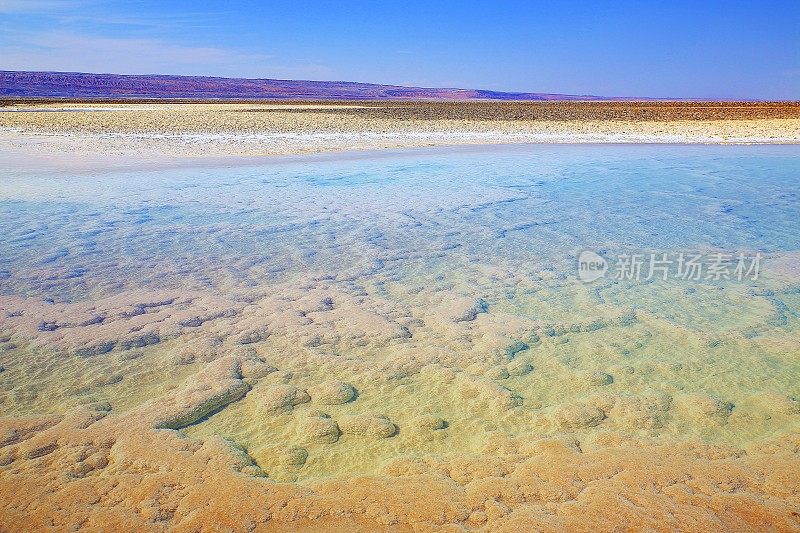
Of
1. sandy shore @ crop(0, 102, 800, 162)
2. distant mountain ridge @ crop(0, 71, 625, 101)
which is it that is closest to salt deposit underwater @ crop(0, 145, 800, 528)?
sandy shore @ crop(0, 102, 800, 162)

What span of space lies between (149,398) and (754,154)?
12348 mm

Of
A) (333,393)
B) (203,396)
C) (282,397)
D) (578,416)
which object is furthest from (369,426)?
(578,416)

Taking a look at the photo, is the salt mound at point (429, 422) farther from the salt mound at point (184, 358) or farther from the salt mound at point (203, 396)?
the salt mound at point (184, 358)

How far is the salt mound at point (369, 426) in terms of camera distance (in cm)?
241

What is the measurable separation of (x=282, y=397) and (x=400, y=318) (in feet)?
3.55

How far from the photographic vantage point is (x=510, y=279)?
14.3 feet

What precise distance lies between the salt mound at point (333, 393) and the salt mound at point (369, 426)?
0.51 feet

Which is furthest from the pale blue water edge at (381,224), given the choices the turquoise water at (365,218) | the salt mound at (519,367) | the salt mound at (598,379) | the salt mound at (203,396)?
the salt mound at (203,396)

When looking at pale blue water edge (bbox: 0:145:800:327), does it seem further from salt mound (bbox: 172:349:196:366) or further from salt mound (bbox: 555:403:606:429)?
salt mound (bbox: 555:403:606:429)

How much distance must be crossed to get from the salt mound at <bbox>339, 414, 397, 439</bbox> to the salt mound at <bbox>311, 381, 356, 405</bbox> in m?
0.16

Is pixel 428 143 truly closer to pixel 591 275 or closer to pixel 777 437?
pixel 591 275

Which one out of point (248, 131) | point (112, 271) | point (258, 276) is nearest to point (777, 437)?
point (258, 276)

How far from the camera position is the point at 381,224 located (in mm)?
6020

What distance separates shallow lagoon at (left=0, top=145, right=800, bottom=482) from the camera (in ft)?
8.30
